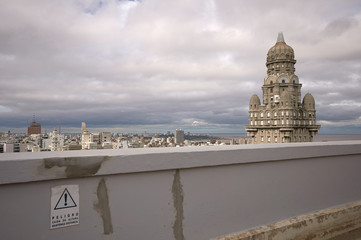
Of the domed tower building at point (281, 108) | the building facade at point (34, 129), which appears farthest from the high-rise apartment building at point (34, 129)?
the domed tower building at point (281, 108)

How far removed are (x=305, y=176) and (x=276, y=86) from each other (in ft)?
190

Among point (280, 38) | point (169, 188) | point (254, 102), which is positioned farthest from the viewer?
point (280, 38)

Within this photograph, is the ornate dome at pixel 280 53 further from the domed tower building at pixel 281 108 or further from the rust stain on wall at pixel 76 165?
the rust stain on wall at pixel 76 165

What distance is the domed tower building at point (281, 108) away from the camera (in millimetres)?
54531

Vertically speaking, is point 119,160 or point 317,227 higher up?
point 119,160

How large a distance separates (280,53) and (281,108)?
14637 mm

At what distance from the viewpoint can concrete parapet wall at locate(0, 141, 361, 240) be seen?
2.19 metres

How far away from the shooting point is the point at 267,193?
3.46 meters

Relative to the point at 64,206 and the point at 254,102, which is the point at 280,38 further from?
the point at 64,206

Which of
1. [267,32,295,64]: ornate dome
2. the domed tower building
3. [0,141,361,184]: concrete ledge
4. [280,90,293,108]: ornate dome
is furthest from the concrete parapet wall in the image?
[267,32,295,64]: ornate dome

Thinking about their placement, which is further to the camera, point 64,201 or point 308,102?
point 308,102

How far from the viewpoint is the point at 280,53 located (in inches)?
2340

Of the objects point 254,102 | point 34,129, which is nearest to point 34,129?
point 34,129

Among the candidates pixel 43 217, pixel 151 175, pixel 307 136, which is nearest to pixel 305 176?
pixel 151 175
